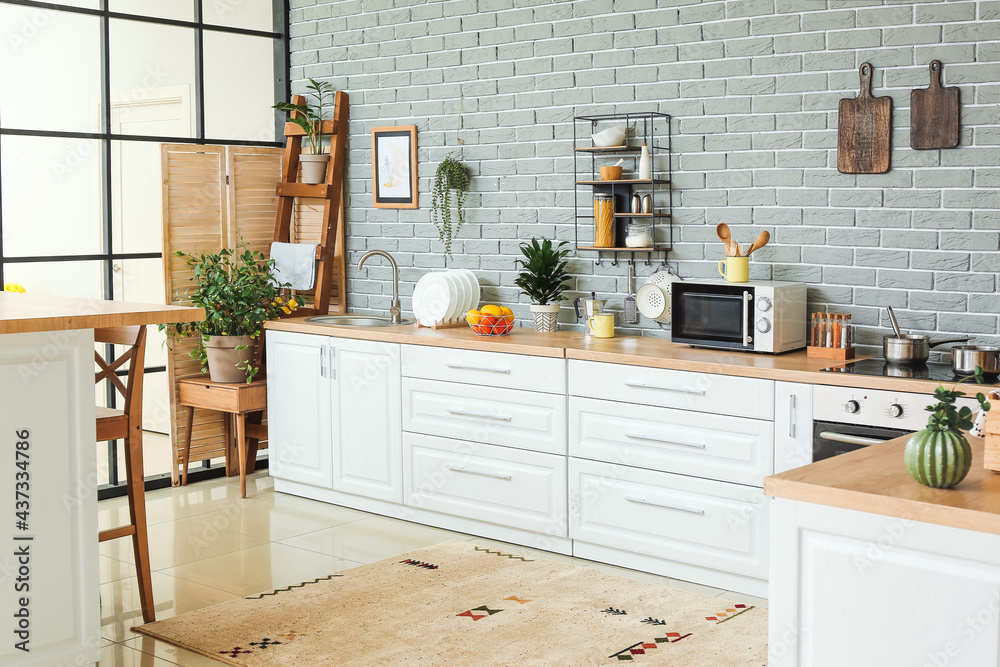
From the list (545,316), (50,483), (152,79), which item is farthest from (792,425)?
(152,79)

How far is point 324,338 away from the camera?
16.3 feet

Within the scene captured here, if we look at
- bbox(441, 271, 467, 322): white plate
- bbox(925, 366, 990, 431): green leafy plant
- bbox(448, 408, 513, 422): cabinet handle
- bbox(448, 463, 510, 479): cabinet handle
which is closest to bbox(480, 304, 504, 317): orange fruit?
bbox(441, 271, 467, 322): white plate

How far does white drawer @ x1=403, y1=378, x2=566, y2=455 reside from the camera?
13.7 ft

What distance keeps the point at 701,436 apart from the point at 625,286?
41.1 inches

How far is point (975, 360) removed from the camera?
3336 millimetres

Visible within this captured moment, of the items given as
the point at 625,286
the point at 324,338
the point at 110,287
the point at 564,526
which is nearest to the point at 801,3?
the point at 625,286

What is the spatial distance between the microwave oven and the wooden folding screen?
2.32 m

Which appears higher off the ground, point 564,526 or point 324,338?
point 324,338

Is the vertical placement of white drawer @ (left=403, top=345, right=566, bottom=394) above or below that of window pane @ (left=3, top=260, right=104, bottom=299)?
below

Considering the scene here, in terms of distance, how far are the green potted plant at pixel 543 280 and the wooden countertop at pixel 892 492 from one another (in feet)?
8.48

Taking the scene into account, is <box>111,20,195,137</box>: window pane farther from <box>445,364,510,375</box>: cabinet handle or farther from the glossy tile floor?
<box>445,364,510,375</box>: cabinet handle

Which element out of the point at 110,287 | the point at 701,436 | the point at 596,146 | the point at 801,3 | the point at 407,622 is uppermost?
the point at 801,3

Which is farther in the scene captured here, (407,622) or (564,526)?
(564,526)

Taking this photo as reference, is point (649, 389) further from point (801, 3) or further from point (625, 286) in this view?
point (801, 3)
